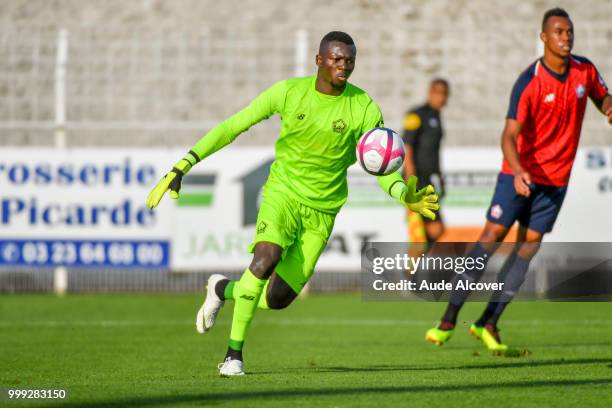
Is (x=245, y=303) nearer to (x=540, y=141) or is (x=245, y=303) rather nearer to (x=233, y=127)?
(x=233, y=127)

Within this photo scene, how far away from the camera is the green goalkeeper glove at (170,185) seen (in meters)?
7.95

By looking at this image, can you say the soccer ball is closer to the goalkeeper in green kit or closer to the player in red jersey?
the goalkeeper in green kit

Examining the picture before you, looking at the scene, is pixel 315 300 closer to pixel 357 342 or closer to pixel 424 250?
pixel 424 250

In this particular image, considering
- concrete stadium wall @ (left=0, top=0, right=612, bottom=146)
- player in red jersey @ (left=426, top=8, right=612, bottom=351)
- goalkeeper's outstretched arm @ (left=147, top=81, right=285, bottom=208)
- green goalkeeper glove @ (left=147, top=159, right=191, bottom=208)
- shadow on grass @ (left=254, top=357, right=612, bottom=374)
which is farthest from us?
concrete stadium wall @ (left=0, top=0, right=612, bottom=146)

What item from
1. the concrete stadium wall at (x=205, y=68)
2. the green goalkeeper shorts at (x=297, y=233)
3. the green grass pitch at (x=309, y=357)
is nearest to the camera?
the green grass pitch at (x=309, y=357)

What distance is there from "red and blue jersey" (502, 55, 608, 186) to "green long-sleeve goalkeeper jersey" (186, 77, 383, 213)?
5.21 ft

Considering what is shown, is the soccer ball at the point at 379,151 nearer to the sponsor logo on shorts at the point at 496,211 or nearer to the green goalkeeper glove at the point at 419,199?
the green goalkeeper glove at the point at 419,199

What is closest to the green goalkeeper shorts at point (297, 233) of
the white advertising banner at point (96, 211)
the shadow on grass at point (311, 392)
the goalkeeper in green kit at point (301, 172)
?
the goalkeeper in green kit at point (301, 172)

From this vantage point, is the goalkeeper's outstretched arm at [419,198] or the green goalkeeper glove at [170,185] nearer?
the green goalkeeper glove at [170,185]

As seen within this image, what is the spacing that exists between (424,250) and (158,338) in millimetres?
5612

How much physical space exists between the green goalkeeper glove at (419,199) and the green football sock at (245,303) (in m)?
1.13

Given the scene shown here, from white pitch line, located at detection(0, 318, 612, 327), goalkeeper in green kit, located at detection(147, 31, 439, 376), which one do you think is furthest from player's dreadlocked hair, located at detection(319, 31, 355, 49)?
white pitch line, located at detection(0, 318, 612, 327)

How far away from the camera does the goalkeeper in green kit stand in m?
8.23

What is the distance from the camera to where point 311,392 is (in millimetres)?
6965
